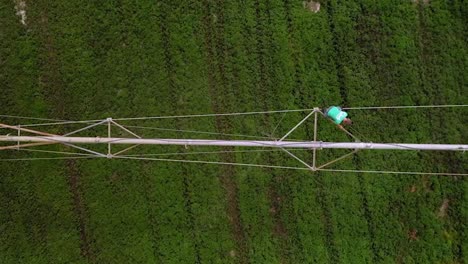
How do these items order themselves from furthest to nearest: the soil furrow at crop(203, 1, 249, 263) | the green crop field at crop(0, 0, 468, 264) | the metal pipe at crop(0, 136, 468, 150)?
the soil furrow at crop(203, 1, 249, 263) < the green crop field at crop(0, 0, 468, 264) < the metal pipe at crop(0, 136, 468, 150)

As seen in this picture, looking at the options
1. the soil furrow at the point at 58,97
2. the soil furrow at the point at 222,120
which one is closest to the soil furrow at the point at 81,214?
the soil furrow at the point at 58,97

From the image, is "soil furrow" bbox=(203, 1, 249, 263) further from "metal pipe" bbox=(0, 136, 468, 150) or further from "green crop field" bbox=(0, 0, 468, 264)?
"metal pipe" bbox=(0, 136, 468, 150)

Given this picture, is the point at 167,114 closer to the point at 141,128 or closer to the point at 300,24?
the point at 141,128

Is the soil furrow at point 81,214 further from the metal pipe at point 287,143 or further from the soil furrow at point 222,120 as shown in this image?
the soil furrow at point 222,120

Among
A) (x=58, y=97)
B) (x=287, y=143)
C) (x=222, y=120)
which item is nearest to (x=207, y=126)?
(x=222, y=120)

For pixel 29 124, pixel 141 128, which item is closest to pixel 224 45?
pixel 141 128

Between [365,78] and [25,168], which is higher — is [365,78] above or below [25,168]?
above

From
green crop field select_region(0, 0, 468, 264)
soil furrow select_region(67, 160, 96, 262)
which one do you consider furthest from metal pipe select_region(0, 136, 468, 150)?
soil furrow select_region(67, 160, 96, 262)

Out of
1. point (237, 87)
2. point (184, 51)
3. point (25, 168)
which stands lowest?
point (25, 168)
